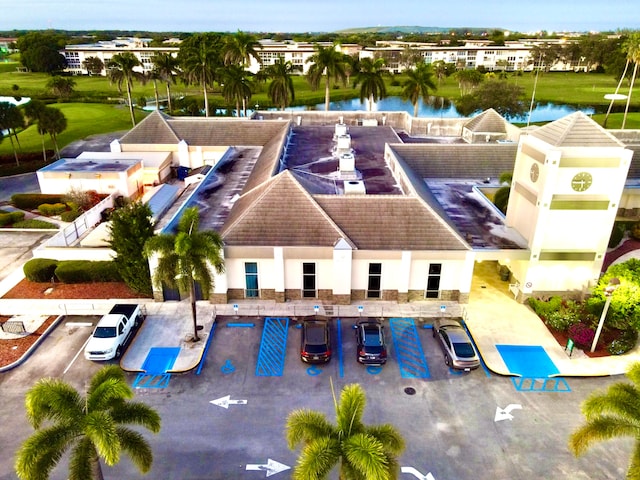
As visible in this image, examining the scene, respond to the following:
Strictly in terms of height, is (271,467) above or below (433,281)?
below

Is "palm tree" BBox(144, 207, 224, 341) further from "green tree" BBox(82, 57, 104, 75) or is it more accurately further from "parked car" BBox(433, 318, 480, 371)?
"green tree" BBox(82, 57, 104, 75)

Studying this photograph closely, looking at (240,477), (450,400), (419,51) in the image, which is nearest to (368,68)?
(450,400)

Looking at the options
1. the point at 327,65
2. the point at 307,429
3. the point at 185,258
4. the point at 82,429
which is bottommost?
the point at 82,429

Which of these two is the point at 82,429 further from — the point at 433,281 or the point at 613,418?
the point at 433,281

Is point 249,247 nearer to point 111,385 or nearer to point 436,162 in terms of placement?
point 111,385

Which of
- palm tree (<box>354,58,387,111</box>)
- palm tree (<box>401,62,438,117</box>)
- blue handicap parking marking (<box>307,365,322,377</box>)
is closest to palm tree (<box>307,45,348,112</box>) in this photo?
palm tree (<box>354,58,387,111</box>)

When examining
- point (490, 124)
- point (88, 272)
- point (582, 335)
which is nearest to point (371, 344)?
point (582, 335)
